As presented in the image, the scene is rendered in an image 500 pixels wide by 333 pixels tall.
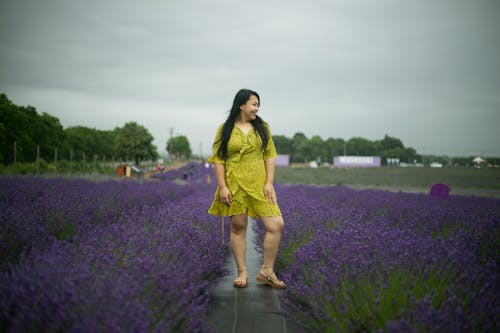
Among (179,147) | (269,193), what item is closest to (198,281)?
(269,193)

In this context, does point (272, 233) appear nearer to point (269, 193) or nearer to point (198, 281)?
point (269, 193)

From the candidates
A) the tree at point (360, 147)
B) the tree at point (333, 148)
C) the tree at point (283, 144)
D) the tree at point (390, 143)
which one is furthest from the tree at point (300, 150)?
the tree at point (390, 143)

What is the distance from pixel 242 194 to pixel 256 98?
81 cm

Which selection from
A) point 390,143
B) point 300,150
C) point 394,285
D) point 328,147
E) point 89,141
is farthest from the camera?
point 328,147

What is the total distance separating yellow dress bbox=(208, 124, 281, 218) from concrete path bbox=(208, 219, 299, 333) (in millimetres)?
702

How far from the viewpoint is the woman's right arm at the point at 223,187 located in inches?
132

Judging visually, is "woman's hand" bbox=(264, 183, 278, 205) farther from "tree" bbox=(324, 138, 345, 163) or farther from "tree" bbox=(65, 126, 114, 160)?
"tree" bbox=(324, 138, 345, 163)

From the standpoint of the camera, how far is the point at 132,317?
1.62m

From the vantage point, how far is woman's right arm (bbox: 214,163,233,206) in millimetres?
3348

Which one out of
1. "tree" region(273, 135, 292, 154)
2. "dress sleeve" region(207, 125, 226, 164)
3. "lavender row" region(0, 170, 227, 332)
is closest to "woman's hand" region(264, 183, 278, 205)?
"dress sleeve" region(207, 125, 226, 164)

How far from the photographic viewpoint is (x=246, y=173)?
3418 mm

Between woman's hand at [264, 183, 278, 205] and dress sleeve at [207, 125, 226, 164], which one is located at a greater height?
dress sleeve at [207, 125, 226, 164]

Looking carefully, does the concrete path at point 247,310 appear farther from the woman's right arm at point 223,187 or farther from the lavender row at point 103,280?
the woman's right arm at point 223,187

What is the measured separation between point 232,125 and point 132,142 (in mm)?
75416
